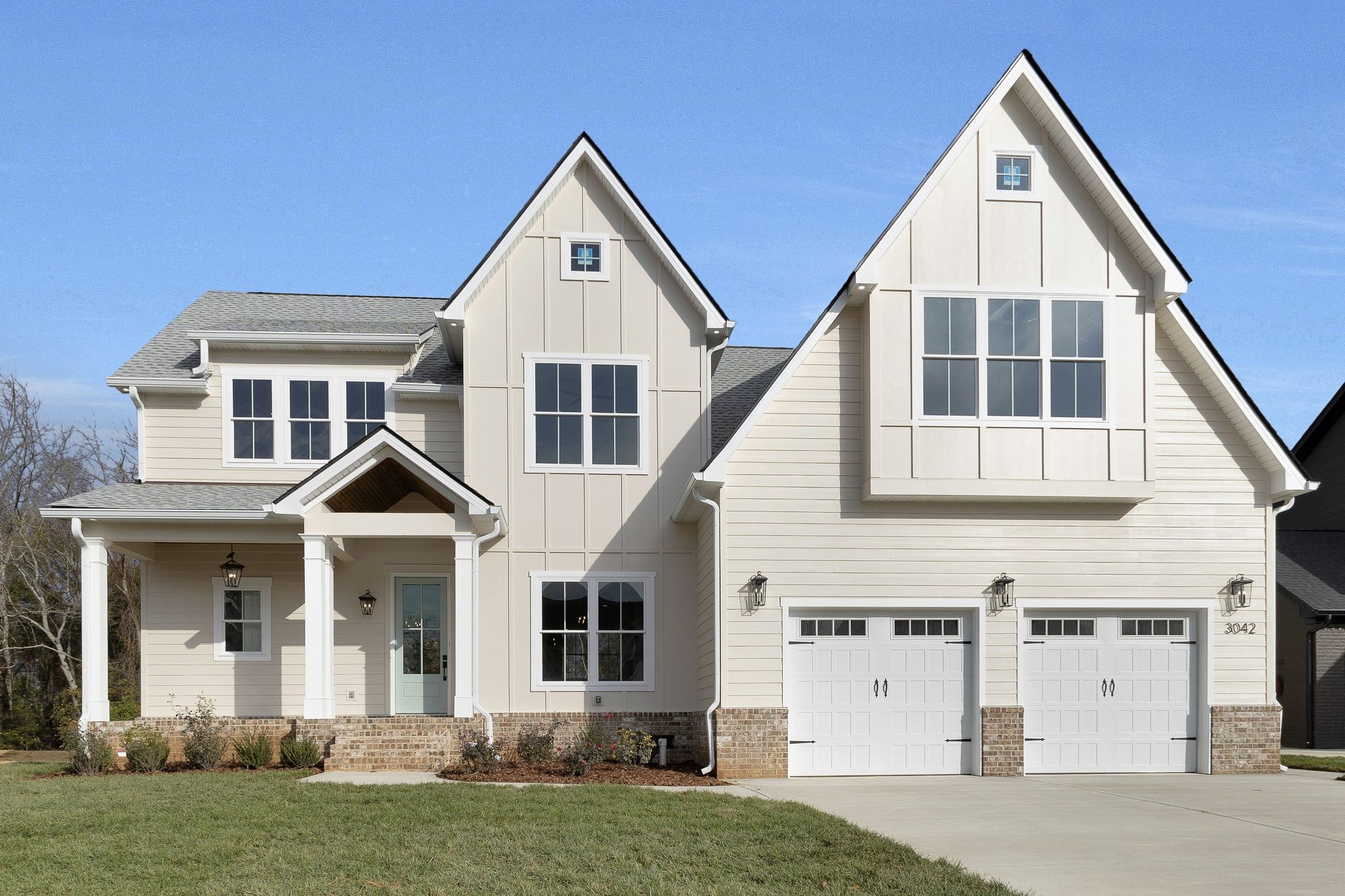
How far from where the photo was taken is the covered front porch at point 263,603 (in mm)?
17609

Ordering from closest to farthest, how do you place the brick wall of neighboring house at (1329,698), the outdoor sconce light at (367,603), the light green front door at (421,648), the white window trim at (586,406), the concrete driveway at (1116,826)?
1. the concrete driveway at (1116,826)
2. the white window trim at (586,406)
3. the outdoor sconce light at (367,603)
4. the light green front door at (421,648)
5. the brick wall of neighboring house at (1329,698)

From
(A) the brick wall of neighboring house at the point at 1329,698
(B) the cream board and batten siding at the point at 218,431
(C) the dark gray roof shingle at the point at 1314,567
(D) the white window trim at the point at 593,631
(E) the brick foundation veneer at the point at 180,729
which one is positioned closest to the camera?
(E) the brick foundation veneer at the point at 180,729

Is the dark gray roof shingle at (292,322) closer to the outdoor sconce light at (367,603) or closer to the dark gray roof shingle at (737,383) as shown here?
the outdoor sconce light at (367,603)

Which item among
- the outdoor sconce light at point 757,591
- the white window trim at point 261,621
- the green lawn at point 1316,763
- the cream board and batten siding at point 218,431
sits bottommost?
the green lawn at point 1316,763

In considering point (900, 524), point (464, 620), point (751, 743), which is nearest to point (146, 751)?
point (464, 620)

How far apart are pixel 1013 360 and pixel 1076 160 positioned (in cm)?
281

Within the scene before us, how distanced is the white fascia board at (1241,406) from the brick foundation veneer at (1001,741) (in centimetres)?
470

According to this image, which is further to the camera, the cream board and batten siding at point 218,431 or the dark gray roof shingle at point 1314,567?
the dark gray roof shingle at point 1314,567

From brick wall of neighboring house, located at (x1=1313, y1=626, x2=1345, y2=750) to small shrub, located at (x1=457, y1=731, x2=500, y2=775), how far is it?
1509 cm

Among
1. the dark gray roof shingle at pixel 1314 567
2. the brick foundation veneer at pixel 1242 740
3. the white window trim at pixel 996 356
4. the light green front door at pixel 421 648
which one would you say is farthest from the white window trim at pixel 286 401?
the dark gray roof shingle at pixel 1314 567

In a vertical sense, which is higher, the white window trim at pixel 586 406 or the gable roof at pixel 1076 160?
the gable roof at pixel 1076 160

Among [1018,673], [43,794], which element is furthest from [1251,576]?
[43,794]

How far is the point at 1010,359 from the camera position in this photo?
1605cm

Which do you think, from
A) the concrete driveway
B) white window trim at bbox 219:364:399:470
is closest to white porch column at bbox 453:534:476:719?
white window trim at bbox 219:364:399:470
